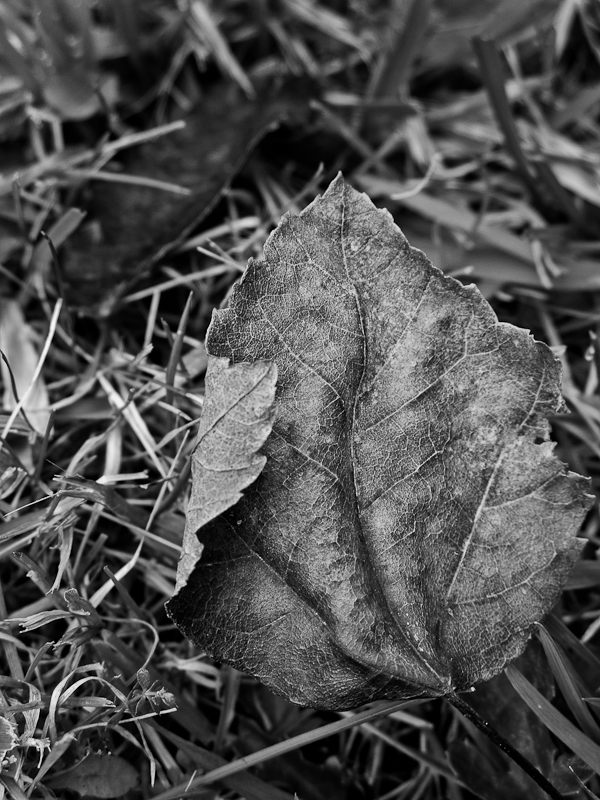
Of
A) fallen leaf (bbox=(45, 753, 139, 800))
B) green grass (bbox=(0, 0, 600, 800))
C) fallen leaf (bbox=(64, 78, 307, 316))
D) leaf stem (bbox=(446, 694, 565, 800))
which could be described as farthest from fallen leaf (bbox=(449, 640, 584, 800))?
fallen leaf (bbox=(64, 78, 307, 316))

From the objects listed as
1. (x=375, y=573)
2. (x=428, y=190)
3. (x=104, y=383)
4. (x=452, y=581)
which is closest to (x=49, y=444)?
(x=104, y=383)

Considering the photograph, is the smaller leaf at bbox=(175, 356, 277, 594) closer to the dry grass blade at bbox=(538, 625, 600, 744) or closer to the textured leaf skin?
the textured leaf skin

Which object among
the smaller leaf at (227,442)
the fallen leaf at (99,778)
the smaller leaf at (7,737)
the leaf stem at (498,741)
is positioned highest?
the smaller leaf at (227,442)

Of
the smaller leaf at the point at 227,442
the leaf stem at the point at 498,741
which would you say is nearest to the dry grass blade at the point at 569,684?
the leaf stem at the point at 498,741

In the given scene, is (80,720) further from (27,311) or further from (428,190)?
(428,190)

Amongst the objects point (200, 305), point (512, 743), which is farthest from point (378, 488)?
point (200, 305)

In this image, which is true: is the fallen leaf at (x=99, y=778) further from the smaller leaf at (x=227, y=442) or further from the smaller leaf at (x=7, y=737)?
the smaller leaf at (x=227, y=442)
